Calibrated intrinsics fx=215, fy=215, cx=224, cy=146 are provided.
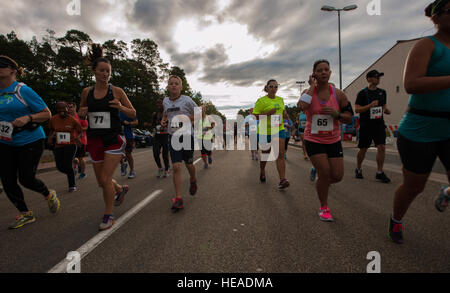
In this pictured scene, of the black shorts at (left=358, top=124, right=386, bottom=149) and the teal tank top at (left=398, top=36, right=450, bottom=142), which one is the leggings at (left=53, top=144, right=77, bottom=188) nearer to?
the teal tank top at (left=398, top=36, right=450, bottom=142)

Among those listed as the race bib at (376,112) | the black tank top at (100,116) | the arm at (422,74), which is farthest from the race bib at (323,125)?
the race bib at (376,112)

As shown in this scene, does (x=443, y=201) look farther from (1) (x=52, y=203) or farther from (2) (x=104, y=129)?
(1) (x=52, y=203)

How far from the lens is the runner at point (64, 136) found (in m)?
4.61

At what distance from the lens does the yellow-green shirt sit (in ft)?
15.0

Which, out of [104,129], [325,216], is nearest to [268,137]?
[325,216]

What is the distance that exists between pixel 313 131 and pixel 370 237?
1.35m

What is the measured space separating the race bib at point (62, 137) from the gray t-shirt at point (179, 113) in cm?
261

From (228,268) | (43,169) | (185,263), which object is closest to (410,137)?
(228,268)

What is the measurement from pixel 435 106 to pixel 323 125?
1.11 m

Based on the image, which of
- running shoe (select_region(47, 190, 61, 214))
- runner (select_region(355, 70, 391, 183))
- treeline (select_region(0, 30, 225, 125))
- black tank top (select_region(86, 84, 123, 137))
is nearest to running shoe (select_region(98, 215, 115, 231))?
black tank top (select_region(86, 84, 123, 137))

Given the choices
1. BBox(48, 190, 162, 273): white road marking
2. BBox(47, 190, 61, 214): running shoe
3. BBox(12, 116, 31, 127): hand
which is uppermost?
BBox(12, 116, 31, 127): hand

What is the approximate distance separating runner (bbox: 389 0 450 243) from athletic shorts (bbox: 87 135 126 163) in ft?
10.4

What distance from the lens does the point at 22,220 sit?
287 cm
